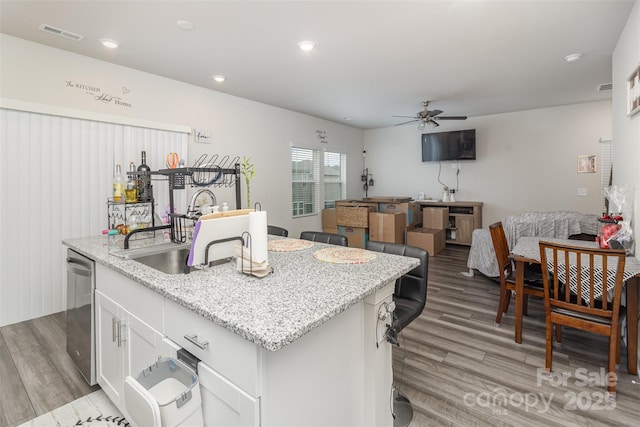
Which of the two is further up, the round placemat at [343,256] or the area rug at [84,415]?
the round placemat at [343,256]

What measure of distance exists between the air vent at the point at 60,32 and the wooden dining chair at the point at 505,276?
13.2ft

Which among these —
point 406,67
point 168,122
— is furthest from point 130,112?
point 406,67

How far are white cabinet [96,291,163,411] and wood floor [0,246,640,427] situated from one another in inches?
16.8

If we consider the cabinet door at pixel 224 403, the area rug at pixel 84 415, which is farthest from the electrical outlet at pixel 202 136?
the cabinet door at pixel 224 403

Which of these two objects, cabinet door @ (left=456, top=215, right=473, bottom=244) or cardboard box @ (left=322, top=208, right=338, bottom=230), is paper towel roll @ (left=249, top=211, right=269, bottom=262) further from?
cabinet door @ (left=456, top=215, right=473, bottom=244)

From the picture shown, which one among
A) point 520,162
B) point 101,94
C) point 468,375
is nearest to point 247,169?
point 101,94

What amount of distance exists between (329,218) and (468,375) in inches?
168

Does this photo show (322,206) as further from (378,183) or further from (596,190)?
(596,190)

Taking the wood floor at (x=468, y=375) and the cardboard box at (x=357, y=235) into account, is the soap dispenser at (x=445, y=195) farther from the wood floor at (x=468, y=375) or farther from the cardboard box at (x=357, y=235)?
the wood floor at (x=468, y=375)

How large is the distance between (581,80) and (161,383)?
213 inches

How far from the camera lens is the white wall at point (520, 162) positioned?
510 centimetres

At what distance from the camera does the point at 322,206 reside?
625 cm

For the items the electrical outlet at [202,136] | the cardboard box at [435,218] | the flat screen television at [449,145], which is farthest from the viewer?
the flat screen television at [449,145]

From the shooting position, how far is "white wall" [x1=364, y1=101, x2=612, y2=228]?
510 centimetres
